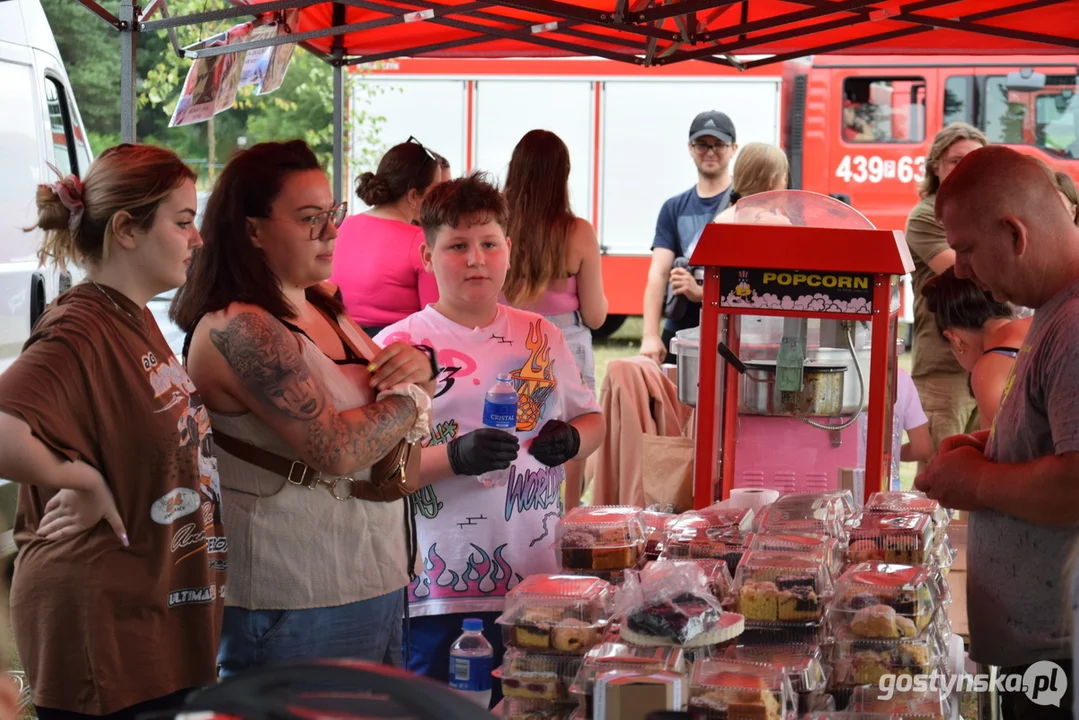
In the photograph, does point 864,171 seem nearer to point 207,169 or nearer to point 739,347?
point 739,347

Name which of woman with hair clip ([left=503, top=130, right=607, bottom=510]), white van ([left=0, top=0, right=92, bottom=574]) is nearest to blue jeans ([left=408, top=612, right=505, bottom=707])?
woman with hair clip ([left=503, top=130, right=607, bottom=510])

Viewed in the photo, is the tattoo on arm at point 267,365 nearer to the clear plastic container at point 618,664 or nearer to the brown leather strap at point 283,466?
the brown leather strap at point 283,466

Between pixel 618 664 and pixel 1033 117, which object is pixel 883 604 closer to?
pixel 618 664

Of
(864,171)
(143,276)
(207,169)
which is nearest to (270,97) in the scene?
(207,169)

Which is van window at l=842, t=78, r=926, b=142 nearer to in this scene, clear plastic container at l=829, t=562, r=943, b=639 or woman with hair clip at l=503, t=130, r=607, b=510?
woman with hair clip at l=503, t=130, r=607, b=510

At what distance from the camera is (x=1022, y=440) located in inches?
95.6

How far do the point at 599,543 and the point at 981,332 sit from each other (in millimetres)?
1984

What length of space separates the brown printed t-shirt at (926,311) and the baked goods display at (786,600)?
3427mm

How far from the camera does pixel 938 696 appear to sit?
92.5 inches

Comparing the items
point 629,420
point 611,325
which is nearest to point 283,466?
point 629,420

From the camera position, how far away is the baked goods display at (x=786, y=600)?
2.37 metres

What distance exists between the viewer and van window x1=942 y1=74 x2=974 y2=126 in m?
12.1

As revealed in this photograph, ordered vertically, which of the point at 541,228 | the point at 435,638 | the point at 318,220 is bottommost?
the point at 435,638

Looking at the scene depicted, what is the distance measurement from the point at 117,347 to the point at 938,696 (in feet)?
5.74
